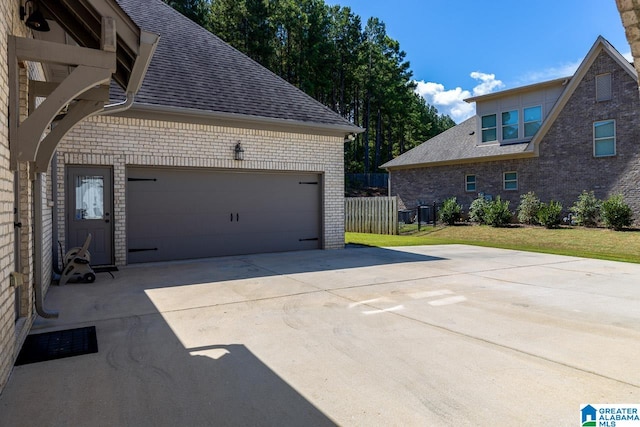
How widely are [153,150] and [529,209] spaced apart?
1530cm

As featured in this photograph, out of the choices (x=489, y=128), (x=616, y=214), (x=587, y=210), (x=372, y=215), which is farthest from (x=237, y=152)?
(x=489, y=128)

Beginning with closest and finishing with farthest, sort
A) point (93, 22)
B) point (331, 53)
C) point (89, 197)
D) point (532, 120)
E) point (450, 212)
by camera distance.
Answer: point (93, 22) → point (89, 197) → point (532, 120) → point (450, 212) → point (331, 53)

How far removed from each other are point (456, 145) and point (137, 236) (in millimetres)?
18553

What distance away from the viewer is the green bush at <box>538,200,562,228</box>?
16.2 m

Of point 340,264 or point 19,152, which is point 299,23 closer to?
point 340,264

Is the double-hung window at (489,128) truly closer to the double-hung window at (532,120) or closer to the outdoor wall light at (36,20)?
the double-hung window at (532,120)

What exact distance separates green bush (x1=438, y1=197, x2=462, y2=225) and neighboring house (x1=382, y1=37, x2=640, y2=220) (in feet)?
5.36

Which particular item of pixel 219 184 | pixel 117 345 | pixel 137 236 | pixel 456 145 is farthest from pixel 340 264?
pixel 456 145

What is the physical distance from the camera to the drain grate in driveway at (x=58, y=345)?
12.2 ft

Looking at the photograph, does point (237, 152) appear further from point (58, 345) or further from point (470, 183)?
point (470, 183)

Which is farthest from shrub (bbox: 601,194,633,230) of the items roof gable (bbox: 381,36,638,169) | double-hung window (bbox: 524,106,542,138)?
double-hung window (bbox: 524,106,542,138)

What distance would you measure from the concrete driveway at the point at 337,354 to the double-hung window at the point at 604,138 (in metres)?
12.0

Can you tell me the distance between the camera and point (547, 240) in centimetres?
1444

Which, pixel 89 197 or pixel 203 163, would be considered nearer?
pixel 89 197
